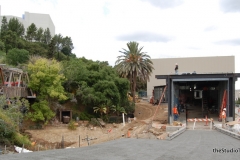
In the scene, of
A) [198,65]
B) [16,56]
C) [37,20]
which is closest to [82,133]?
[16,56]

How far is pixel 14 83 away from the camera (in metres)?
32.6

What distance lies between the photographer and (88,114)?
38000mm

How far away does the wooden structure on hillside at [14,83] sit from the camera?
29.2m

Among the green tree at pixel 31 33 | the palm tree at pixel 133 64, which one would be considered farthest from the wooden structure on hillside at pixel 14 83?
the green tree at pixel 31 33

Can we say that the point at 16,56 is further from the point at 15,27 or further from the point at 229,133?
the point at 229,133

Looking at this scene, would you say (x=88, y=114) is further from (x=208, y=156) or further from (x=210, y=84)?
(x=208, y=156)

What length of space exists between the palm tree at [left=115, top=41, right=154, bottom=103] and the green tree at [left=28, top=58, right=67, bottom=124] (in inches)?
528

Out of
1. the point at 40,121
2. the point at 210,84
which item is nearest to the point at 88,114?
the point at 40,121

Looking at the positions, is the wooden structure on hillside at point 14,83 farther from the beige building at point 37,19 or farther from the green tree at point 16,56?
the beige building at point 37,19

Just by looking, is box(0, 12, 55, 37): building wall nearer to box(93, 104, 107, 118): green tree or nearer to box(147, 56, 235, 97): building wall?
box(147, 56, 235, 97): building wall

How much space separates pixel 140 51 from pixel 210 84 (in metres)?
12.1

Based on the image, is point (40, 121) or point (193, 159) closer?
point (193, 159)

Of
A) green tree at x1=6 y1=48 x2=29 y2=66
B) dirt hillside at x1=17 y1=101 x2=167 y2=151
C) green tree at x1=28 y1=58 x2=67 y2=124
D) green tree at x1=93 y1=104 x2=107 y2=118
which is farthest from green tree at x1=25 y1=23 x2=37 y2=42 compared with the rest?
dirt hillside at x1=17 y1=101 x2=167 y2=151

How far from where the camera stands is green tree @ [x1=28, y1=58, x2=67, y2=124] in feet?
105
